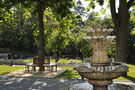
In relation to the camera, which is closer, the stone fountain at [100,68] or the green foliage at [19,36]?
the stone fountain at [100,68]

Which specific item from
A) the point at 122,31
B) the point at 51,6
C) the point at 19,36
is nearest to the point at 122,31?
the point at 122,31

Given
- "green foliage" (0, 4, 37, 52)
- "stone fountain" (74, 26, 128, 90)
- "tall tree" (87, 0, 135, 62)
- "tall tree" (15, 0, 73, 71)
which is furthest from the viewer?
"green foliage" (0, 4, 37, 52)

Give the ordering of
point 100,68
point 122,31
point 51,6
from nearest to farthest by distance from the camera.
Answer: point 100,68 → point 122,31 → point 51,6

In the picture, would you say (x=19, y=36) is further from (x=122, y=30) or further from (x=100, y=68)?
(x=100, y=68)

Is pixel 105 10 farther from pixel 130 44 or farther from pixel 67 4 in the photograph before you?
pixel 130 44

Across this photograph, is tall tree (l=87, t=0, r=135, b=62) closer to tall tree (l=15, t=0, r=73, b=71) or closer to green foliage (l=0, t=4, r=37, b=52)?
tall tree (l=15, t=0, r=73, b=71)

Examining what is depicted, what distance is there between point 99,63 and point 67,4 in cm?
722

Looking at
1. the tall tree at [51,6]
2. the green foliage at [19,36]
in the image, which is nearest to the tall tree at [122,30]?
the tall tree at [51,6]

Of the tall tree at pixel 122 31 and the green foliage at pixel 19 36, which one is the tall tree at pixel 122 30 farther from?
the green foliage at pixel 19 36

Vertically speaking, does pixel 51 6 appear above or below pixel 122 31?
above

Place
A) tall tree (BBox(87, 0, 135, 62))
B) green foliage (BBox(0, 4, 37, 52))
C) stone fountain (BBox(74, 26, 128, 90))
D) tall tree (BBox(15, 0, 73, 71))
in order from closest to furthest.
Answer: stone fountain (BBox(74, 26, 128, 90)), tall tree (BBox(15, 0, 73, 71)), tall tree (BBox(87, 0, 135, 62)), green foliage (BBox(0, 4, 37, 52))

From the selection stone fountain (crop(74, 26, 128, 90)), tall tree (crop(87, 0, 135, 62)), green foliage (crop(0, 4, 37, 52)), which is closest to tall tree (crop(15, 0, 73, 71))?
tall tree (crop(87, 0, 135, 62))

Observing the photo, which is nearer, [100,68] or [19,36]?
[100,68]

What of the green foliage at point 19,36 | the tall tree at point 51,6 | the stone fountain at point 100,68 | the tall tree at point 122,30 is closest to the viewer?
the stone fountain at point 100,68
